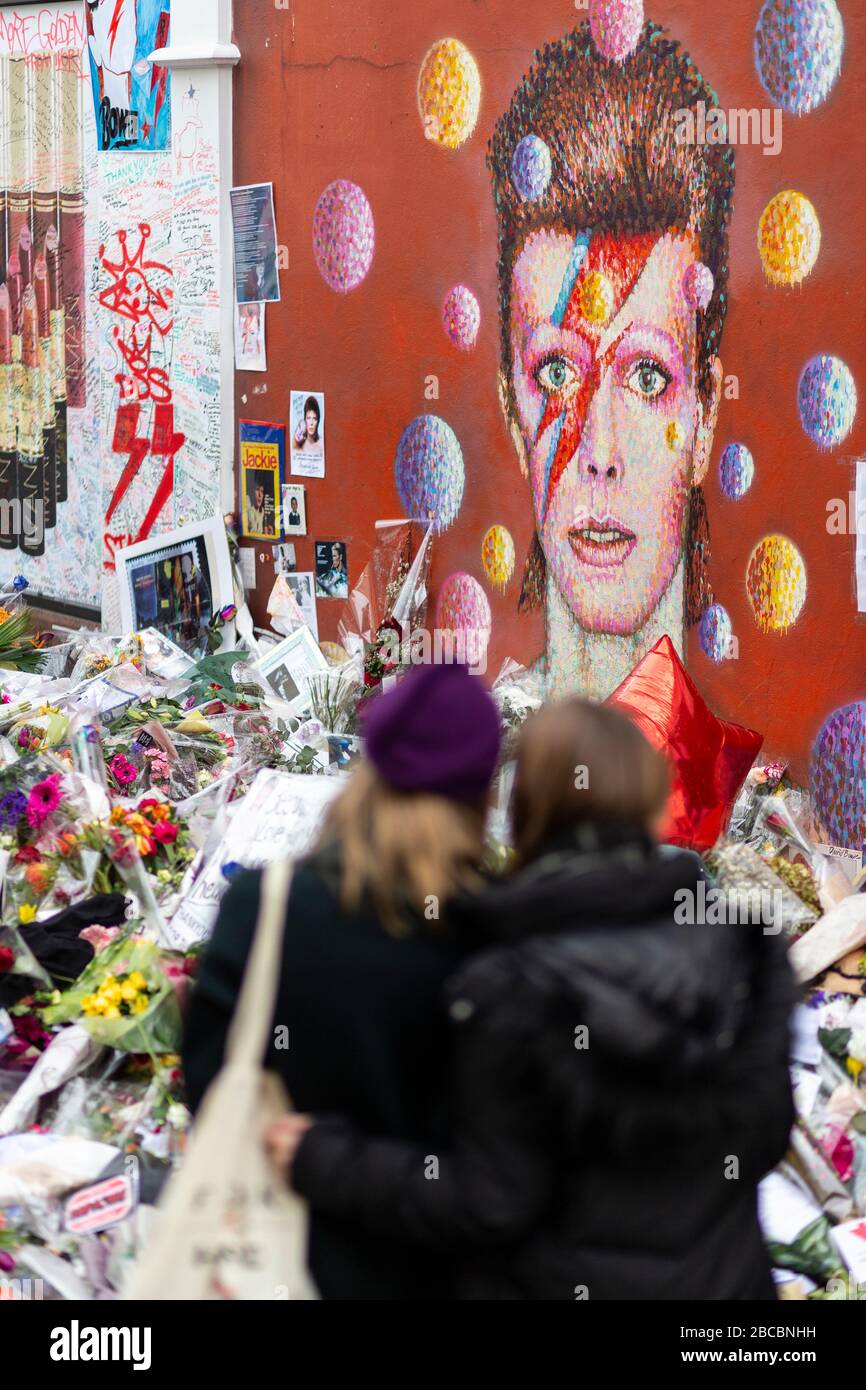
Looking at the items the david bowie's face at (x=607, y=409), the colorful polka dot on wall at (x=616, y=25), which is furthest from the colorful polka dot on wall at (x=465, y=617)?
the colorful polka dot on wall at (x=616, y=25)

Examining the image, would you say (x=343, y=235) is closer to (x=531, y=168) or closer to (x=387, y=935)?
(x=531, y=168)

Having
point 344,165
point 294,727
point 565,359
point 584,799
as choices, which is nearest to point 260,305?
point 344,165

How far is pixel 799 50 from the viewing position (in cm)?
466

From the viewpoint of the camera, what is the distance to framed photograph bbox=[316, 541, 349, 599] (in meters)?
7.01

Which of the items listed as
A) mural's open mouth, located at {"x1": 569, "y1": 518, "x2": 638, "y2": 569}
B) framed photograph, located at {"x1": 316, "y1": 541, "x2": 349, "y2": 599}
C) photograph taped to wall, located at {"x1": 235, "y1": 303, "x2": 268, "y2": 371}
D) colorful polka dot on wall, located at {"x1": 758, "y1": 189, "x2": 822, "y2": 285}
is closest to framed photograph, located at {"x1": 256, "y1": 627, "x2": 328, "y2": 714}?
framed photograph, located at {"x1": 316, "y1": 541, "x2": 349, "y2": 599}

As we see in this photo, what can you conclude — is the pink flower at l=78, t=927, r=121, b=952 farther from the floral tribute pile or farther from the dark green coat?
the dark green coat

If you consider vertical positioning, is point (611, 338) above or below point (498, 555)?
above

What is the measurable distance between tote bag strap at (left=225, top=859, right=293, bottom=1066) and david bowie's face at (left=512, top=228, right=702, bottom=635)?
3739 millimetres

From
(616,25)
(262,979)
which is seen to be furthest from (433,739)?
(616,25)

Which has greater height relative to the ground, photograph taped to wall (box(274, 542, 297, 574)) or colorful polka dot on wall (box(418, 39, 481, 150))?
colorful polka dot on wall (box(418, 39, 481, 150))

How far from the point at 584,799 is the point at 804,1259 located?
62.5 inches

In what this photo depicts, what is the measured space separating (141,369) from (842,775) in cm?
476

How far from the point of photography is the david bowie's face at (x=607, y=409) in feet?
17.4

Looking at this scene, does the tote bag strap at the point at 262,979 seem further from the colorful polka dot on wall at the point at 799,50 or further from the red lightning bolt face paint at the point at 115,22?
the red lightning bolt face paint at the point at 115,22
